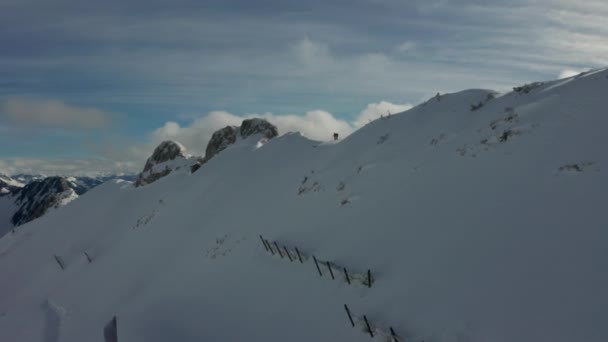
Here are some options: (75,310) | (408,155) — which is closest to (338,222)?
(408,155)

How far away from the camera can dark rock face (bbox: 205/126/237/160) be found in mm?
69444

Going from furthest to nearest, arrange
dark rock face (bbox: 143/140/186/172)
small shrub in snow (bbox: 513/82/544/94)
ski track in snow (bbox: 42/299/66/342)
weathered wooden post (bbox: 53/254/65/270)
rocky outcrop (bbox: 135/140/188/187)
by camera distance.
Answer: dark rock face (bbox: 143/140/186/172) → rocky outcrop (bbox: 135/140/188/187) → weathered wooden post (bbox: 53/254/65/270) → ski track in snow (bbox: 42/299/66/342) → small shrub in snow (bbox: 513/82/544/94)

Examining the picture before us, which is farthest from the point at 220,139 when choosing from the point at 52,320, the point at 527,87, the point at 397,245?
the point at 397,245

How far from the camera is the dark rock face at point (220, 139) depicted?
6944 centimetres

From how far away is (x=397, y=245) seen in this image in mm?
14180

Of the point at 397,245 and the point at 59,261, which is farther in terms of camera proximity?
the point at 59,261

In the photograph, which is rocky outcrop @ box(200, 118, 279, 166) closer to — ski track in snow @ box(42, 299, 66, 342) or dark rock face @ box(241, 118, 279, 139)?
dark rock face @ box(241, 118, 279, 139)

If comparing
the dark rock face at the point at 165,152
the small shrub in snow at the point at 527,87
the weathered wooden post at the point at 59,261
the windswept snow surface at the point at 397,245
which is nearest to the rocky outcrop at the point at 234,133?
the dark rock face at the point at 165,152

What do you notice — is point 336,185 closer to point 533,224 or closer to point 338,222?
point 338,222

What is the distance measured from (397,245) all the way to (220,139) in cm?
6147

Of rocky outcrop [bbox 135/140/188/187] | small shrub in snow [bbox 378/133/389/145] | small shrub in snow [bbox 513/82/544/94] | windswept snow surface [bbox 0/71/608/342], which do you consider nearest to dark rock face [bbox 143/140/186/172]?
rocky outcrop [bbox 135/140/188/187]

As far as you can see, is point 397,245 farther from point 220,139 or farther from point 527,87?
point 220,139

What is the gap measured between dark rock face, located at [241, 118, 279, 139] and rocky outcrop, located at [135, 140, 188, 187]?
835 inches

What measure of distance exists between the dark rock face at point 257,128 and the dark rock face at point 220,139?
3116 millimetres
